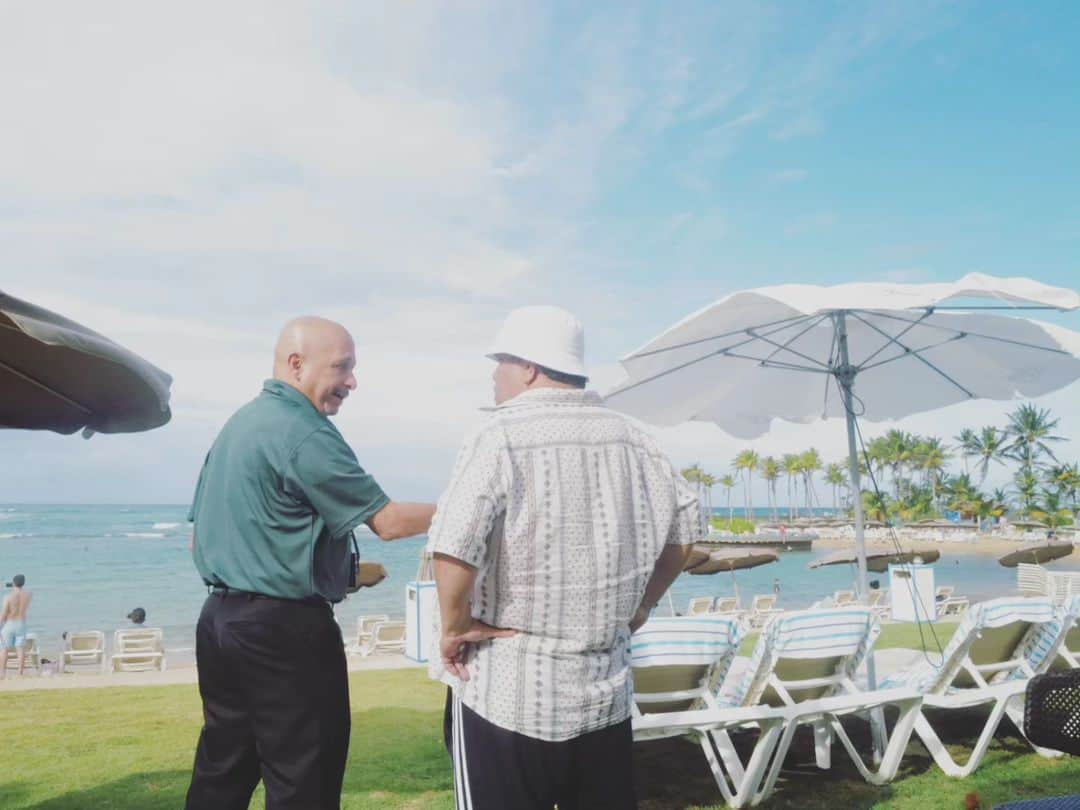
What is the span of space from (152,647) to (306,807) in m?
13.2

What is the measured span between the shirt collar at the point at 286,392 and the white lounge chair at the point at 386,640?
1261cm

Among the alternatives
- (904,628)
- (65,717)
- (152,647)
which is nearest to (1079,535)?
(904,628)

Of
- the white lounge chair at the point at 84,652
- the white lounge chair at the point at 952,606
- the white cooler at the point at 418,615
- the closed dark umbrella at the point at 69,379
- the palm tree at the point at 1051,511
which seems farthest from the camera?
the palm tree at the point at 1051,511

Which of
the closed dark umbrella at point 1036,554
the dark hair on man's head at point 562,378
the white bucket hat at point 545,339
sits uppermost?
the white bucket hat at point 545,339

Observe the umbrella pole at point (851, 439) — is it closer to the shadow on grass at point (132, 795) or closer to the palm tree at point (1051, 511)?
the shadow on grass at point (132, 795)

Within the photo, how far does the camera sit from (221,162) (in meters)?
7.81

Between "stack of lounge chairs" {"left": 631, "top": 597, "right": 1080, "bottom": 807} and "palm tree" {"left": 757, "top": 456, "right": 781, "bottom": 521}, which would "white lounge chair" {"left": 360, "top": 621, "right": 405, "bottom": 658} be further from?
"palm tree" {"left": 757, "top": 456, "right": 781, "bottom": 521}

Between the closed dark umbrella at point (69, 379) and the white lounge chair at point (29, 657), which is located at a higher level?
the closed dark umbrella at point (69, 379)

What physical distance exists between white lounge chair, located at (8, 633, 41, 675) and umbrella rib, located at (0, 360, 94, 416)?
1288 centimetres

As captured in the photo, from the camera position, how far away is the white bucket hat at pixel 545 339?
2084mm

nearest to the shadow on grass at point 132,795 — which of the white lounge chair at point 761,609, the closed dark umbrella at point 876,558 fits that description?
the closed dark umbrella at point 876,558

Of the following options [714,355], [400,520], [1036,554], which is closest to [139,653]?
[714,355]

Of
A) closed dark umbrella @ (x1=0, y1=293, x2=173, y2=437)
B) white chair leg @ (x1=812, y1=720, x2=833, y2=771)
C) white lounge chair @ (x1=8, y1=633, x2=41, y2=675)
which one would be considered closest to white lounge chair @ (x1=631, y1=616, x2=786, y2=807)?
white chair leg @ (x1=812, y1=720, x2=833, y2=771)

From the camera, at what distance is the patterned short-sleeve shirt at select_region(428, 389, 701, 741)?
6.29ft
